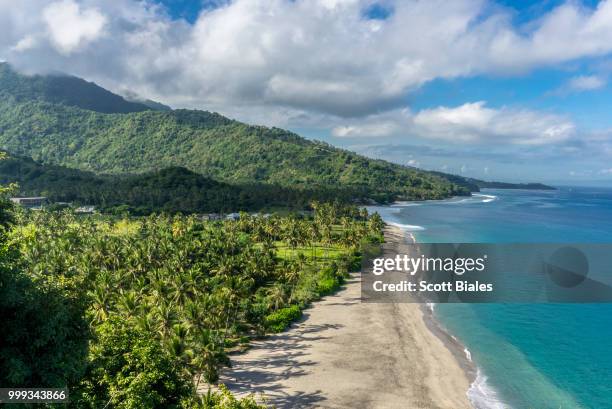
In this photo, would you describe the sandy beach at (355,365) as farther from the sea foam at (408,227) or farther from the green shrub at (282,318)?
the sea foam at (408,227)

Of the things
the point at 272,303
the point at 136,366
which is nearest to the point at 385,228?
the point at 272,303

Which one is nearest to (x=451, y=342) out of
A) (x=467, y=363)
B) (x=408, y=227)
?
(x=467, y=363)

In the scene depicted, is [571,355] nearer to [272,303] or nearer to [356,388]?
[356,388]

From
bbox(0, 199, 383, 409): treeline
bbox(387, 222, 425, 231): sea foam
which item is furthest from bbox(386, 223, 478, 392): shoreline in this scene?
bbox(387, 222, 425, 231): sea foam

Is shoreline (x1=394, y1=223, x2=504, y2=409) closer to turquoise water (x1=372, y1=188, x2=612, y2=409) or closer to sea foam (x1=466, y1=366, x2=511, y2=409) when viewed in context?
sea foam (x1=466, y1=366, x2=511, y2=409)

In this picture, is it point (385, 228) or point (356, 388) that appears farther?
point (385, 228)

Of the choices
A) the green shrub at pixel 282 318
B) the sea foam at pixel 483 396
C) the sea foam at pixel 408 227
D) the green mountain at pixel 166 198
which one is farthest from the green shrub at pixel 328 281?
the green mountain at pixel 166 198
